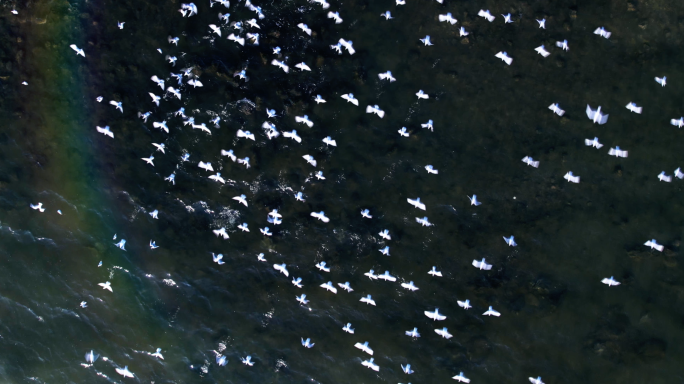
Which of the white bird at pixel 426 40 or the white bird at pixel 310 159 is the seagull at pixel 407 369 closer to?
the white bird at pixel 310 159

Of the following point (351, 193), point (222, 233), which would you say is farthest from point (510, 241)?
point (222, 233)

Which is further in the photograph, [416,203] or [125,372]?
[125,372]

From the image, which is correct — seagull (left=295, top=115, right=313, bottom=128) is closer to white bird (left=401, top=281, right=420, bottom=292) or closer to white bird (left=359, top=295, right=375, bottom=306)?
white bird (left=359, top=295, right=375, bottom=306)

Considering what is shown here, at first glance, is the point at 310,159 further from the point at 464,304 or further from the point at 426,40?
the point at 464,304

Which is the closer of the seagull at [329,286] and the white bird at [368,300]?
the white bird at [368,300]

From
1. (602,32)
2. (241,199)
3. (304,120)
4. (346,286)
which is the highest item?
(602,32)

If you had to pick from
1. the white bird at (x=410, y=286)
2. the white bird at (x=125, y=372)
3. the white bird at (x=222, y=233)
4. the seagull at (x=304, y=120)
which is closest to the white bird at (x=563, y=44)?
the seagull at (x=304, y=120)
